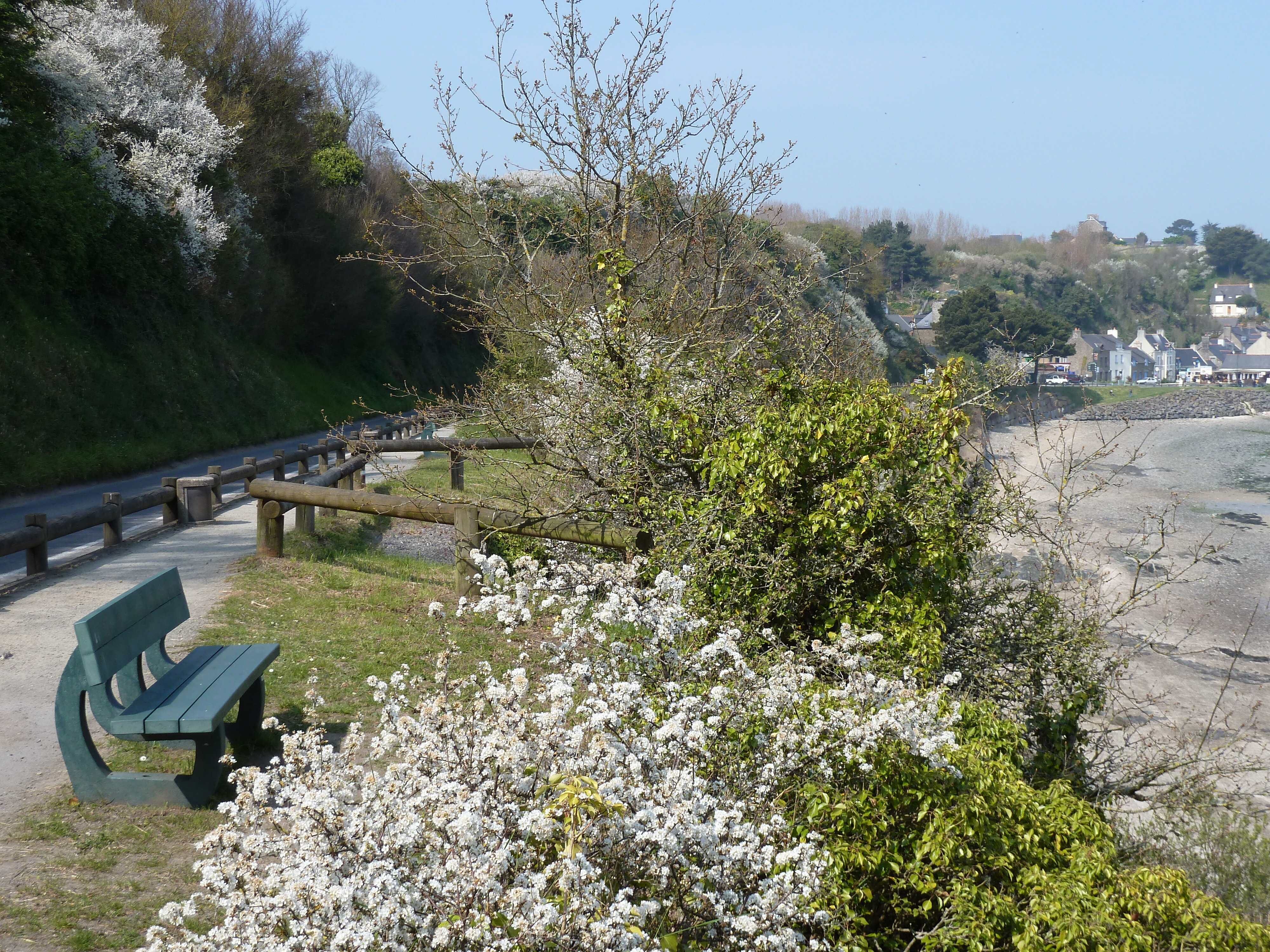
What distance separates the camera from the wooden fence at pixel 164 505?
8977 mm

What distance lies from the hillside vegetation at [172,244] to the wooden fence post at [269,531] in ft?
12.2

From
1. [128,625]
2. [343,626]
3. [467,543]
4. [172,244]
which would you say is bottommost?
[343,626]

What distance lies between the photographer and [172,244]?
2575cm

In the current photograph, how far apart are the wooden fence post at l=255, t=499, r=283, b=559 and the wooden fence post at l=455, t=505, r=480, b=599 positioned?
2.46 m

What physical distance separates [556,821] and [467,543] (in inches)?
216

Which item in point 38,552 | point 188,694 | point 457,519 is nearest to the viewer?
point 188,694

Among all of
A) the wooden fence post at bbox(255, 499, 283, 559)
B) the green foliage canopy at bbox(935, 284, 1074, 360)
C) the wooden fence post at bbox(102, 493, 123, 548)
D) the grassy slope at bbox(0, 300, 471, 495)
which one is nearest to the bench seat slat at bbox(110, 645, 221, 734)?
the wooden fence post at bbox(255, 499, 283, 559)

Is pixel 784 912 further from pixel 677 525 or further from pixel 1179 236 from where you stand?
pixel 1179 236

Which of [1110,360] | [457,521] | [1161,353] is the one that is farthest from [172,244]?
[1161,353]

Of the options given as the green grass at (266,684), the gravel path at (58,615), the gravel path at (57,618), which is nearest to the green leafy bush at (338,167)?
the gravel path at (58,615)

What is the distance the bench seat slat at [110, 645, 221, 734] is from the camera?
409 cm

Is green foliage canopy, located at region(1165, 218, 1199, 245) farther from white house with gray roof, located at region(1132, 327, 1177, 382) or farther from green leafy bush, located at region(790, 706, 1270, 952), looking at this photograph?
green leafy bush, located at region(790, 706, 1270, 952)

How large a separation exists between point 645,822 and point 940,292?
95.2 metres

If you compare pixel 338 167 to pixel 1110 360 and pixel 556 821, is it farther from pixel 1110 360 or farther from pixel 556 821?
pixel 1110 360
